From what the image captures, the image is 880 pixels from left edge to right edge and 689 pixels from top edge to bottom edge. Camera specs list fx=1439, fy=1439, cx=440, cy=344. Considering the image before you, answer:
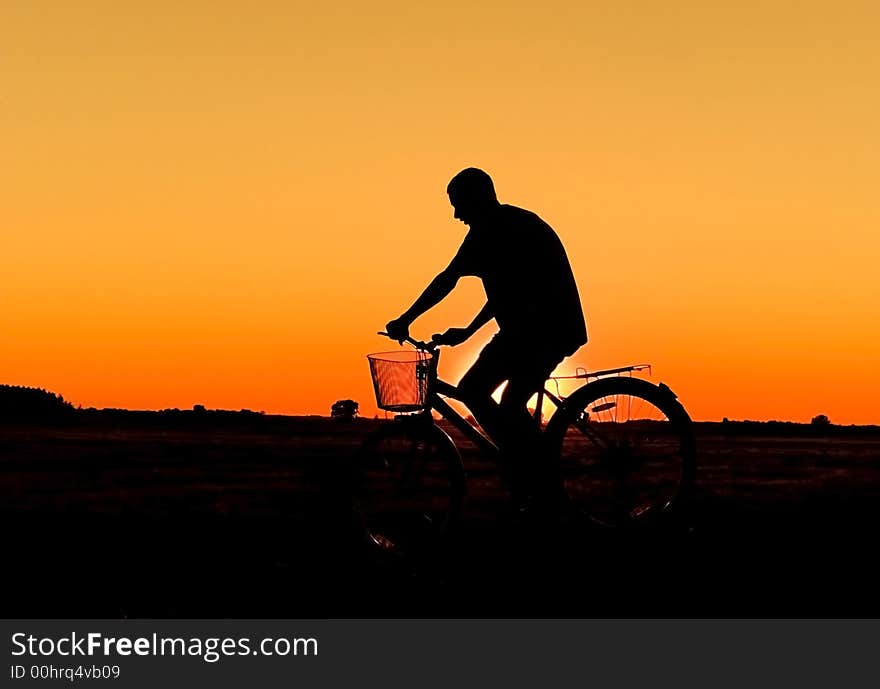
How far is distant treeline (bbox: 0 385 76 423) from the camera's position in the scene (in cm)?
2941

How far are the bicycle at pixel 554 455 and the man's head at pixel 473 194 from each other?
A: 930mm

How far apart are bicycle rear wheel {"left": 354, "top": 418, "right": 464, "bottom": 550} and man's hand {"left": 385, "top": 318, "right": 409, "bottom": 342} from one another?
0.59 m

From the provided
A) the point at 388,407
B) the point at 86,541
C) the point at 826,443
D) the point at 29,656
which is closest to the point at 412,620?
the point at 29,656

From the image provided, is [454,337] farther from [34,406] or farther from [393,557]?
[34,406]

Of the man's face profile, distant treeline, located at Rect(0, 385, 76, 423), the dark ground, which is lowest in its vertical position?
the dark ground

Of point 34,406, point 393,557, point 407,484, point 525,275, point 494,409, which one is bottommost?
point 393,557

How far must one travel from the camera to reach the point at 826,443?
24.6m

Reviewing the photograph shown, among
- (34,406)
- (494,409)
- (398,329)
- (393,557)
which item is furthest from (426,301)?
(34,406)

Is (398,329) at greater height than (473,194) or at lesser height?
lesser

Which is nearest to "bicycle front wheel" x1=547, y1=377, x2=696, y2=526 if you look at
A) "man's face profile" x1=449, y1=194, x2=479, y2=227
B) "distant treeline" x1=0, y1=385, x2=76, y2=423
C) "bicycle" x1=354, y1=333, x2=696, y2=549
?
"bicycle" x1=354, y1=333, x2=696, y2=549

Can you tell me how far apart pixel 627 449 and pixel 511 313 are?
1329 mm

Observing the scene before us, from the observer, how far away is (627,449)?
1009 cm

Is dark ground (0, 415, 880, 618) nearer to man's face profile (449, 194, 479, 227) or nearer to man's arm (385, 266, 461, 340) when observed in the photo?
man's arm (385, 266, 461, 340)

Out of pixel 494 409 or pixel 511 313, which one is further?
pixel 494 409
